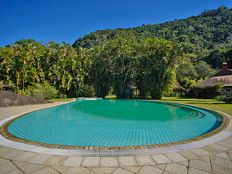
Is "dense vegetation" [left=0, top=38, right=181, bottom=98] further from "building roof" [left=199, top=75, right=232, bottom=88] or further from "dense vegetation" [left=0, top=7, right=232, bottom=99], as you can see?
"building roof" [left=199, top=75, right=232, bottom=88]

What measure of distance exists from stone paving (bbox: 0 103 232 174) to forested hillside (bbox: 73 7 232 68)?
132 feet

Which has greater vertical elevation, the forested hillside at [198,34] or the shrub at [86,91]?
the forested hillside at [198,34]

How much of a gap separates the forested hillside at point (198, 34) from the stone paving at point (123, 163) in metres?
40.2

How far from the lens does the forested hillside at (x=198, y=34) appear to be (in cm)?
4503

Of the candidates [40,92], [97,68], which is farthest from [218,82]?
[40,92]

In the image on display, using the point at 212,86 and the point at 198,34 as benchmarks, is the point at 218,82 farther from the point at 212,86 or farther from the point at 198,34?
the point at 198,34

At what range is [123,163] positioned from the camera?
3.49 m

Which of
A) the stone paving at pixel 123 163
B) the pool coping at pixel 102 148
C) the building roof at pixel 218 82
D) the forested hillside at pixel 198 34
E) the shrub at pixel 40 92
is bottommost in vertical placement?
the stone paving at pixel 123 163

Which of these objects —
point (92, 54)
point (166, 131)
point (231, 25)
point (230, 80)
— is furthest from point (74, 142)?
point (231, 25)

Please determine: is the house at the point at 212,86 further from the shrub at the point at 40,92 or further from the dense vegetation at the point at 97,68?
the shrub at the point at 40,92

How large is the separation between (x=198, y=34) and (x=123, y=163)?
5676cm

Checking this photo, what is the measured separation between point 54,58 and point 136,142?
21.6m

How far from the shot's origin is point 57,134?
685cm

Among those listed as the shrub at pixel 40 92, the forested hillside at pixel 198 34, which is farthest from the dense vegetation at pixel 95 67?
the forested hillside at pixel 198 34
